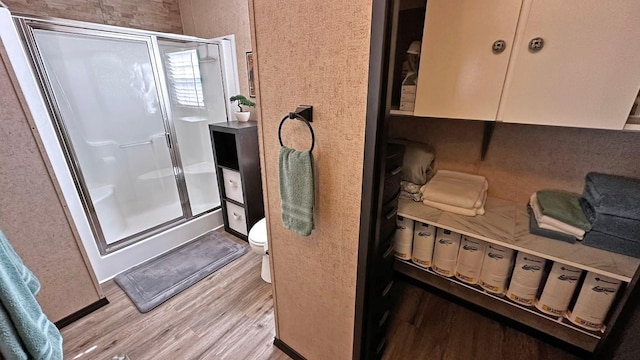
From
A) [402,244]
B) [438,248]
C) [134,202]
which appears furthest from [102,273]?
[438,248]

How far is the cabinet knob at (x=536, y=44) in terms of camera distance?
855 mm

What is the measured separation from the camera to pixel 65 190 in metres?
1.61

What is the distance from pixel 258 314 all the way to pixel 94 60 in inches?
89.8

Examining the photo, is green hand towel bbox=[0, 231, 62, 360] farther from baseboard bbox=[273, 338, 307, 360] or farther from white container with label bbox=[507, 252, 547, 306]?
white container with label bbox=[507, 252, 547, 306]

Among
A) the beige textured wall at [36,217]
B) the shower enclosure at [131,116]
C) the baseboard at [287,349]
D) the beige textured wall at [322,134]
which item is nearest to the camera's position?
the beige textured wall at [322,134]

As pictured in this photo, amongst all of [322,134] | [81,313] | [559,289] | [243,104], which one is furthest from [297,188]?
[81,313]

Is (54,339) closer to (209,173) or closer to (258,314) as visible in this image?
(258,314)

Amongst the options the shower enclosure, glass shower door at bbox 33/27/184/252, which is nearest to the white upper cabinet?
the shower enclosure

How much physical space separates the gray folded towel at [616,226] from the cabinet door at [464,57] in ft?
1.86

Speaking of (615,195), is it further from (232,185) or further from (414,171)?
(232,185)

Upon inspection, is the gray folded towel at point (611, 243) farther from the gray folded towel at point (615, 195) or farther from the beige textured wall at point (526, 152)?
the beige textured wall at point (526, 152)

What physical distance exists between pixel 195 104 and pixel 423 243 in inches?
99.2

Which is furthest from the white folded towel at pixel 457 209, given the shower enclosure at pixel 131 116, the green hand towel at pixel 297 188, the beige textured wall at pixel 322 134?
the shower enclosure at pixel 131 116

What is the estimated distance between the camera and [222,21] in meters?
2.38
